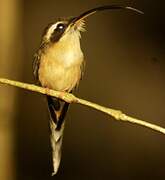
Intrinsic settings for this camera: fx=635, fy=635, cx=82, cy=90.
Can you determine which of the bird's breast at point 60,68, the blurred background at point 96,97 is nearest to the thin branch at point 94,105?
the bird's breast at point 60,68

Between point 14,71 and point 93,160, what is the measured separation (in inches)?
19.0

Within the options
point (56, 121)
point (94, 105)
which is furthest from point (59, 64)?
point (94, 105)

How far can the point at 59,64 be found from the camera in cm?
170

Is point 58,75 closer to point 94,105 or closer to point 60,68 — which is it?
point 60,68

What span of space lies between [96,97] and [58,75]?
0.76 meters

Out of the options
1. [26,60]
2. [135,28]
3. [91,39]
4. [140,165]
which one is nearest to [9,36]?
[26,60]

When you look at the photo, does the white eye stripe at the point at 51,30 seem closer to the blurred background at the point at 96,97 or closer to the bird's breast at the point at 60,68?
the bird's breast at the point at 60,68

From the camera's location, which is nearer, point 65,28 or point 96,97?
point 65,28

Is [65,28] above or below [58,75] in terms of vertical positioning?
above

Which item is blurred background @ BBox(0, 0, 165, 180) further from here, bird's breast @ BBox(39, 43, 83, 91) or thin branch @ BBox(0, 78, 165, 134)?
thin branch @ BBox(0, 78, 165, 134)

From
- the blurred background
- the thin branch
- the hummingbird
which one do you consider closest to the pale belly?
the hummingbird

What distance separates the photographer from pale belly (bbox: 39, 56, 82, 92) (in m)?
1.72

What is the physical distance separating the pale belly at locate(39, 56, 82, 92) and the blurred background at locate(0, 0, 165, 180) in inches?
26.7

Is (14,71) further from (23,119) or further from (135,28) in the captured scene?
(135,28)
